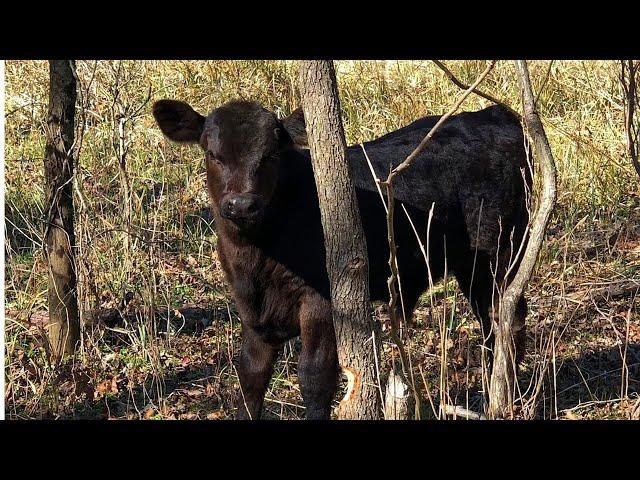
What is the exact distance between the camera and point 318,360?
19.9ft

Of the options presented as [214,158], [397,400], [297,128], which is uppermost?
[297,128]

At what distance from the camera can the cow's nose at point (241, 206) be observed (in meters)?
5.68

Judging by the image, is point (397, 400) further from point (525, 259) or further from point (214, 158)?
point (214, 158)

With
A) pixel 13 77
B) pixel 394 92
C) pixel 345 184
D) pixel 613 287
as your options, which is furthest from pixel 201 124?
pixel 13 77

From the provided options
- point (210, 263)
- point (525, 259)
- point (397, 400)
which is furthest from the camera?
point (210, 263)

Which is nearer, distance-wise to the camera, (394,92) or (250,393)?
(250,393)

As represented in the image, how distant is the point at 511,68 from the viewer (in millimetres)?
11891

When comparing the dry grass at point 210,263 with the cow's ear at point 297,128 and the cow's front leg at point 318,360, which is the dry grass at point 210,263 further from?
the cow's ear at point 297,128

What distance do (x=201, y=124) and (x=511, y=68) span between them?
6.52m

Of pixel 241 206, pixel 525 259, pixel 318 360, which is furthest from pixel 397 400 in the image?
pixel 241 206

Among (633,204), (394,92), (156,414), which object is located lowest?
(156,414)

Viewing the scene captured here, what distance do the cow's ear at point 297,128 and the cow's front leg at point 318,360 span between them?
1090 millimetres

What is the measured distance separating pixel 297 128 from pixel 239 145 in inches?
23.0
